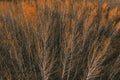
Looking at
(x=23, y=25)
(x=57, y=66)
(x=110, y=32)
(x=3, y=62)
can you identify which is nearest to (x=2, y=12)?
(x=23, y=25)

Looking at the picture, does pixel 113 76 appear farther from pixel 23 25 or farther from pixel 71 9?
pixel 71 9

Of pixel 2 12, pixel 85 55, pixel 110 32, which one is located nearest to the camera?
pixel 85 55

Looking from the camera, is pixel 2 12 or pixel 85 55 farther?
pixel 2 12

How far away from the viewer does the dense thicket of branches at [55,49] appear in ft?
31.6

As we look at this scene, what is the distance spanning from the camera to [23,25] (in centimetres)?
1490

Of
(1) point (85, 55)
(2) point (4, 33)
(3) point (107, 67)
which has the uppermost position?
(2) point (4, 33)

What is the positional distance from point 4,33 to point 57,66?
189 inches

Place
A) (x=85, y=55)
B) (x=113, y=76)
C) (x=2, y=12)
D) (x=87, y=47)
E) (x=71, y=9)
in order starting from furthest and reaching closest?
(x=71, y=9) < (x=2, y=12) < (x=87, y=47) < (x=85, y=55) < (x=113, y=76)

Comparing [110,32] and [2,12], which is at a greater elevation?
[2,12]

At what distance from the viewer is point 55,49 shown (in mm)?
14148

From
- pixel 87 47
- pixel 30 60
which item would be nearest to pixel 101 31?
pixel 87 47

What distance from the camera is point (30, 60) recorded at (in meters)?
12.2

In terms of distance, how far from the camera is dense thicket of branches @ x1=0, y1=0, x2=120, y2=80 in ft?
31.6

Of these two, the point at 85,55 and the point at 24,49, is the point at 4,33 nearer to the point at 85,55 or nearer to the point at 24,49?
the point at 24,49
